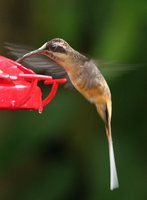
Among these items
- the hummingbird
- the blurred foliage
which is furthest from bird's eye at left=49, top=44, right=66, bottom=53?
the blurred foliage

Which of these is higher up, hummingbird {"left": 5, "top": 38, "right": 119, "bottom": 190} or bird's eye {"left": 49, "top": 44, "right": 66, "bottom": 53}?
bird's eye {"left": 49, "top": 44, "right": 66, "bottom": 53}

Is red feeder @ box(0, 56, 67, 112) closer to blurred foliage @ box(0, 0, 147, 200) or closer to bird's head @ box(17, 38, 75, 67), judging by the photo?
bird's head @ box(17, 38, 75, 67)

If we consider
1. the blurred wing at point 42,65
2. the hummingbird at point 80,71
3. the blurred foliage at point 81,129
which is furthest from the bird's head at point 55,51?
the blurred foliage at point 81,129

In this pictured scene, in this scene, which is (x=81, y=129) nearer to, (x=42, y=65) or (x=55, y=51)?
(x=42, y=65)

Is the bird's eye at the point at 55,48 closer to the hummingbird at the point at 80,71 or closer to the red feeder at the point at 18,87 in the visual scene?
the hummingbird at the point at 80,71

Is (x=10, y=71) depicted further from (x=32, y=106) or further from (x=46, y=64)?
(x=46, y=64)

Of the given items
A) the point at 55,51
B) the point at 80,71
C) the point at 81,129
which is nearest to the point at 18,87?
the point at 55,51

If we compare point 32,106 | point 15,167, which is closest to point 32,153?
point 15,167
